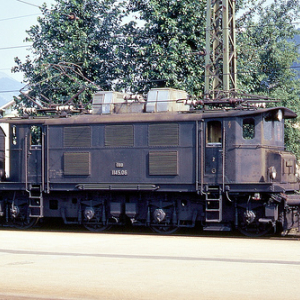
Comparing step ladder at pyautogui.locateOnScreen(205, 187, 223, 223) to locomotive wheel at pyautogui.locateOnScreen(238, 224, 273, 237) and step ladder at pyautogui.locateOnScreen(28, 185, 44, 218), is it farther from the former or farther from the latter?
step ladder at pyautogui.locateOnScreen(28, 185, 44, 218)

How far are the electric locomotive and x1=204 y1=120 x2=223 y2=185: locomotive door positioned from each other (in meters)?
0.03

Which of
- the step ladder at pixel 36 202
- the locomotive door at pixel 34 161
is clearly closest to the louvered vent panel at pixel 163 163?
the locomotive door at pixel 34 161

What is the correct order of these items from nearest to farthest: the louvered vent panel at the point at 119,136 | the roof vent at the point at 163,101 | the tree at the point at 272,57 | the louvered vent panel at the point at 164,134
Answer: the louvered vent panel at the point at 164,134 → the louvered vent panel at the point at 119,136 → the roof vent at the point at 163,101 → the tree at the point at 272,57

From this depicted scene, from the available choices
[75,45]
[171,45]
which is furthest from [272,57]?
[75,45]

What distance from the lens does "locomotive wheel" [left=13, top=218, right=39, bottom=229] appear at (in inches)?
958

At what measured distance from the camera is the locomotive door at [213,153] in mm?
21477

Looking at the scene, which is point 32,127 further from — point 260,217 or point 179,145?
point 260,217

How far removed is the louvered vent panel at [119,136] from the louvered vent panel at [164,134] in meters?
0.77

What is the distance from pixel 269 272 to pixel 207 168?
917cm

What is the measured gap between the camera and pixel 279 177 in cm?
2144

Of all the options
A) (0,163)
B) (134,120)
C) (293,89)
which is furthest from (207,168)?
(293,89)

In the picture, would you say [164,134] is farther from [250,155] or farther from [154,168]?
[250,155]

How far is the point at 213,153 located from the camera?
21.6 m

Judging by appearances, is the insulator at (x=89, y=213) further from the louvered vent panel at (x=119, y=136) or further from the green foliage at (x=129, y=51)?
the green foliage at (x=129, y=51)
